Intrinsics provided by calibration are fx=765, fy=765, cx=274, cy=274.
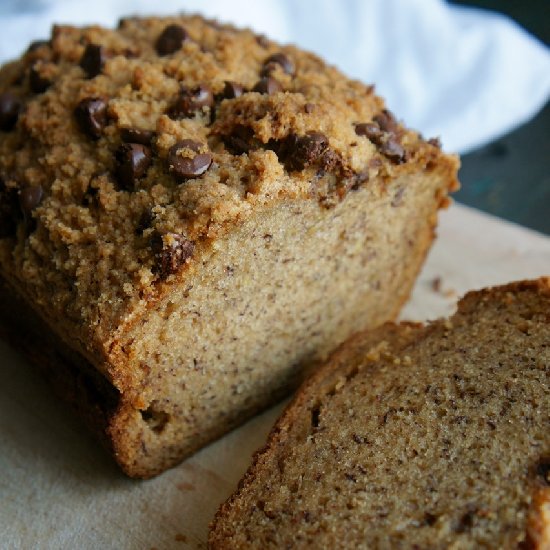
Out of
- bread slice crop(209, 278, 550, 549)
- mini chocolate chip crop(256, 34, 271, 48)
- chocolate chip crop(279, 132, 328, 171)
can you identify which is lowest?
bread slice crop(209, 278, 550, 549)

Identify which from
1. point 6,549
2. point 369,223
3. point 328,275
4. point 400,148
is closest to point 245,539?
point 6,549

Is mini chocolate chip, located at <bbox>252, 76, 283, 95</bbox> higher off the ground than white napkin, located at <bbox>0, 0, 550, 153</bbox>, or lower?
higher

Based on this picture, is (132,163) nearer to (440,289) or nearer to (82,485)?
(82,485)

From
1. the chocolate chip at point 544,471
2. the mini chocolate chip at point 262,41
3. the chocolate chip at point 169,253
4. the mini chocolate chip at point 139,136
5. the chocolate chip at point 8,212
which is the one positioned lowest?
the chocolate chip at point 544,471

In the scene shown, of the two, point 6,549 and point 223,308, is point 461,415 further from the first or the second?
point 6,549

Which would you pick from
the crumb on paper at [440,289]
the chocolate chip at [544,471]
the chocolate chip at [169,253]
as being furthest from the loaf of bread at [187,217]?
the chocolate chip at [544,471]

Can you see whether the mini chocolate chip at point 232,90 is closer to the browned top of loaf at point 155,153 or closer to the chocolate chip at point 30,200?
the browned top of loaf at point 155,153

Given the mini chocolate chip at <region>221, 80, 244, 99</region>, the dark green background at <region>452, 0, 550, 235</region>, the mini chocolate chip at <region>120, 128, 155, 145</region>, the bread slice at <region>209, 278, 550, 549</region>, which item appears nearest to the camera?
the bread slice at <region>209, 278, 550, 549</region>

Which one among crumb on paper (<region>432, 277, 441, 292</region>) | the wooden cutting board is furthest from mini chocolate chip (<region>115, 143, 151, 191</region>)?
crumb on paper (<region>432, 277, 441, 292</region>)

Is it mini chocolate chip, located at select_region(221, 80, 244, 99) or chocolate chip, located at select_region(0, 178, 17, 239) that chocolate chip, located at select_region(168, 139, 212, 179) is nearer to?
mini chocolate chip, located at select_region(221, 80, 244, 99)
